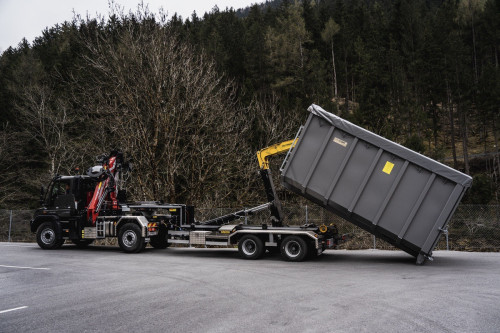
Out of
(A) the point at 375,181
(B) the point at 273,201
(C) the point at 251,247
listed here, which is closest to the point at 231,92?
(B) the point at 273,201

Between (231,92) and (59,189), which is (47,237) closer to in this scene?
(59,189)

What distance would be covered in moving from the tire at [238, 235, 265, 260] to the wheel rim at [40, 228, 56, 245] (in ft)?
24.1

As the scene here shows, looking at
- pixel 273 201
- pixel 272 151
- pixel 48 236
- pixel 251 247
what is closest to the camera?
pixel 251 247

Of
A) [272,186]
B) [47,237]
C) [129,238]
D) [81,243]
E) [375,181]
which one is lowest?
[81,243]

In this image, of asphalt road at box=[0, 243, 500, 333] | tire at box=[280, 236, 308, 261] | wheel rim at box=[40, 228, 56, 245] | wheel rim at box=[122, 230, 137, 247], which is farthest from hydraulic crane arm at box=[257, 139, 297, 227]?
wheel rim at box=[40, 228, 56, 245]

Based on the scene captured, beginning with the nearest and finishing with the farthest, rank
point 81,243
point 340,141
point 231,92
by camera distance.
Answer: point 340,141 → point 81,243 → point 231,92

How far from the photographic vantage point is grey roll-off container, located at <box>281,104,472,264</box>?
31.6ft

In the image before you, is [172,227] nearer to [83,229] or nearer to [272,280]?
[83,229]

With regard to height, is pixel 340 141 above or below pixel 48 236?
above

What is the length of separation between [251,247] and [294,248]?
1.31 meters

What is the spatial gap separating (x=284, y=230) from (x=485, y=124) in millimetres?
32191

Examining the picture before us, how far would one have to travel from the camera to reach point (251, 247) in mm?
11586

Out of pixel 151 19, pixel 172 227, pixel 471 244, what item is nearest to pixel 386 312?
pixel 172 227

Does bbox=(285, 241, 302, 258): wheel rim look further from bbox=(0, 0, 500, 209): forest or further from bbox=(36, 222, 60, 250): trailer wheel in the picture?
bbox=(36, 222, 60, 250): trailer wheel
